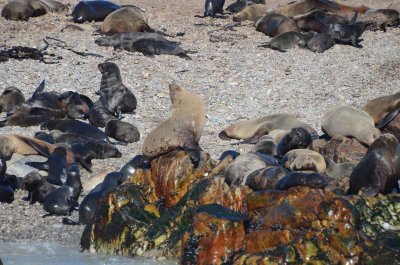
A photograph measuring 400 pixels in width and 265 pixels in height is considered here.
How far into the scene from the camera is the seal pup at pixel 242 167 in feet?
24.5

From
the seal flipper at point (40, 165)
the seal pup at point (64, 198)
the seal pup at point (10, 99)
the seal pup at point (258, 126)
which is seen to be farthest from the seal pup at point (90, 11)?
the seal pup at point (64, 198)

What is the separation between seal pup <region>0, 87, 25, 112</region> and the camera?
442 inches

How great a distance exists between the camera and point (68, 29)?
14844mm

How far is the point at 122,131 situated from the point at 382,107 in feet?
9.23

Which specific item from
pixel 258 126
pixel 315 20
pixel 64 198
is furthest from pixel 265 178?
pixel 315 20

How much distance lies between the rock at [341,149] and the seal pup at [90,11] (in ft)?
23.7

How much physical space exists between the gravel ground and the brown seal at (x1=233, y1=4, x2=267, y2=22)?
0.69m

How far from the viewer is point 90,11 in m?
15.5

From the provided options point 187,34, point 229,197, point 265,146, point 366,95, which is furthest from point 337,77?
point 229,197

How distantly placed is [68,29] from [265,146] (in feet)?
21.1

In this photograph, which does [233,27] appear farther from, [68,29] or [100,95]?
[100,95]

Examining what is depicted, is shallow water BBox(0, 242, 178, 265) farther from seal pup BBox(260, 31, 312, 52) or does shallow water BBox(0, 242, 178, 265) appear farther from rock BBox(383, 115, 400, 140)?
seal pup BBox(260, 31, 312, 52)

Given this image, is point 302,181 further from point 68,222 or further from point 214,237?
point 68,222

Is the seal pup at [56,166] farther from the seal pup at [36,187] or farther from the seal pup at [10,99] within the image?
the seal pup at [10,99]
